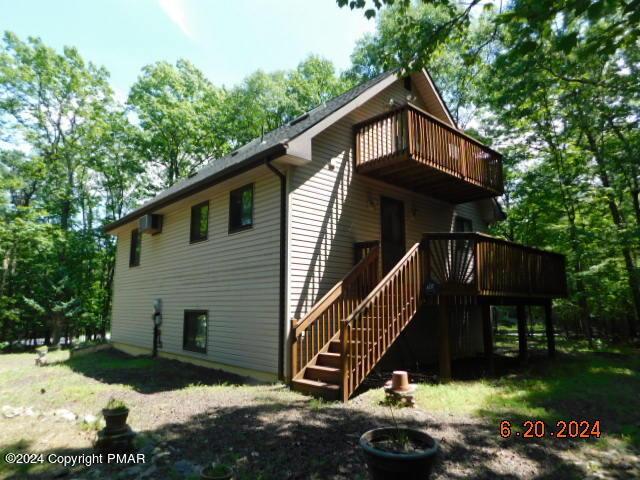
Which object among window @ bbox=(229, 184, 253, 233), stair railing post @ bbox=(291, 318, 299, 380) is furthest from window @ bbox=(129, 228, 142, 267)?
stair railing post @ bbox=(291, 318, 299, 380)

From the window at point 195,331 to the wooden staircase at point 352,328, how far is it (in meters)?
3.69

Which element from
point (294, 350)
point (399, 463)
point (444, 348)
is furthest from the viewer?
point (444, 348)

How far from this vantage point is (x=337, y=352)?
7125 mm

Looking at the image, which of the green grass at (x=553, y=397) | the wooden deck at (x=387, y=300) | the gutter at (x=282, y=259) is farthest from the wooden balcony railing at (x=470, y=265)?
the gutter at (x=282, y=259)

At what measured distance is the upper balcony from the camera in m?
8.28

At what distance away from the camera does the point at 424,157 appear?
845 cm

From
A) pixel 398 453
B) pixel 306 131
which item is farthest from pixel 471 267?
pixel 398 453

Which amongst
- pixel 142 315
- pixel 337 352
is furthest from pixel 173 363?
pixel 337 352

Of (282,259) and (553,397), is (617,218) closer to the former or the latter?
(553,397)

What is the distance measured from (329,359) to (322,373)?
0.39m

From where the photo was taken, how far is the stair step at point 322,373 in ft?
20.9

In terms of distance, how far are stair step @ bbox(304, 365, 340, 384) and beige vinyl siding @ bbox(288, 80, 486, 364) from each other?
3.78 ft

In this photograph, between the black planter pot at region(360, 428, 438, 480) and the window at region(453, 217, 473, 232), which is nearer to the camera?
the black planter pot at region(360, 428, 438, 480)

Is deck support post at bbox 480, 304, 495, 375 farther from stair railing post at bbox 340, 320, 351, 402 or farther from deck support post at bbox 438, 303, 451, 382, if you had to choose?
stair railing post at bbox 340, 320, 351, 402
